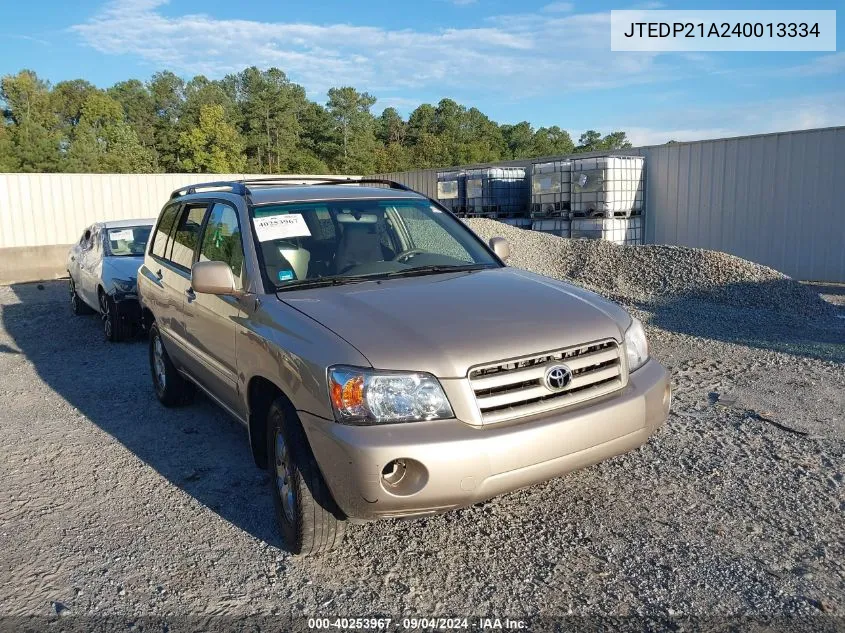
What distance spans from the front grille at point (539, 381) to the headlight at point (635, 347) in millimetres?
207

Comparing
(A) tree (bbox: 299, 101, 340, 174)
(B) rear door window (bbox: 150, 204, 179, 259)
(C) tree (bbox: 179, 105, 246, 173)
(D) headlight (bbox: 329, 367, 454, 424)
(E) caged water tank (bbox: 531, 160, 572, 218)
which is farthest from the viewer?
(A) tree (bbox: 299, 101, 340, 174)

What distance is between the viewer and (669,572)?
325cm

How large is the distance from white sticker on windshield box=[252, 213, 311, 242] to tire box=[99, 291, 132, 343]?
17.9 feet

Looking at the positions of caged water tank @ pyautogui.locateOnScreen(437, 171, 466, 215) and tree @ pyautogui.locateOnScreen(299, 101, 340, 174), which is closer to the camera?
caged water tank @ pyautogui.locateOnScreen(437, 171, 466, 215)

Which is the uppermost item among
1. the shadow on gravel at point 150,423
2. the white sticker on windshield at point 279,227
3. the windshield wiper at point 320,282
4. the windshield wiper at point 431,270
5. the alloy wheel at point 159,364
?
the white sticker on windshield at point 279,227

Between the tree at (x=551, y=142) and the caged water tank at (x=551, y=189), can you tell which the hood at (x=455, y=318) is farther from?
the tree at (x=551, y=142)

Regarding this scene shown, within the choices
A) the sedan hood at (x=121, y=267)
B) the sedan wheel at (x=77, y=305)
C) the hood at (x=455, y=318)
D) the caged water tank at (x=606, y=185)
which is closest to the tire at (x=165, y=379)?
the hood at (x=455, y=318)

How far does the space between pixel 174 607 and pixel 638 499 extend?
2525 mm

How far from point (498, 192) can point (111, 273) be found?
11.3m

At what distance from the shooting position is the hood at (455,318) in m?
3.13

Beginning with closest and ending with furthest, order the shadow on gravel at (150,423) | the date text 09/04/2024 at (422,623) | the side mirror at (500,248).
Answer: the date text 09/04/2024 at (422,623) → the shadow on gravel at (150,423) → the side mirror at (500,248)

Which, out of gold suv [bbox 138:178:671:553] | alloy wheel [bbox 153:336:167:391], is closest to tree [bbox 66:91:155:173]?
alloy wheel [bbox 153:336:167:391]

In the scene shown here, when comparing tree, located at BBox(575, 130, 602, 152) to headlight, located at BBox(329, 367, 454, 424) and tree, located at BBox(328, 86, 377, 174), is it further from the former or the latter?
headlight, located at BBox(329, 367, 454, 424)

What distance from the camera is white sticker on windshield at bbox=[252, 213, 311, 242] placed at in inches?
167
